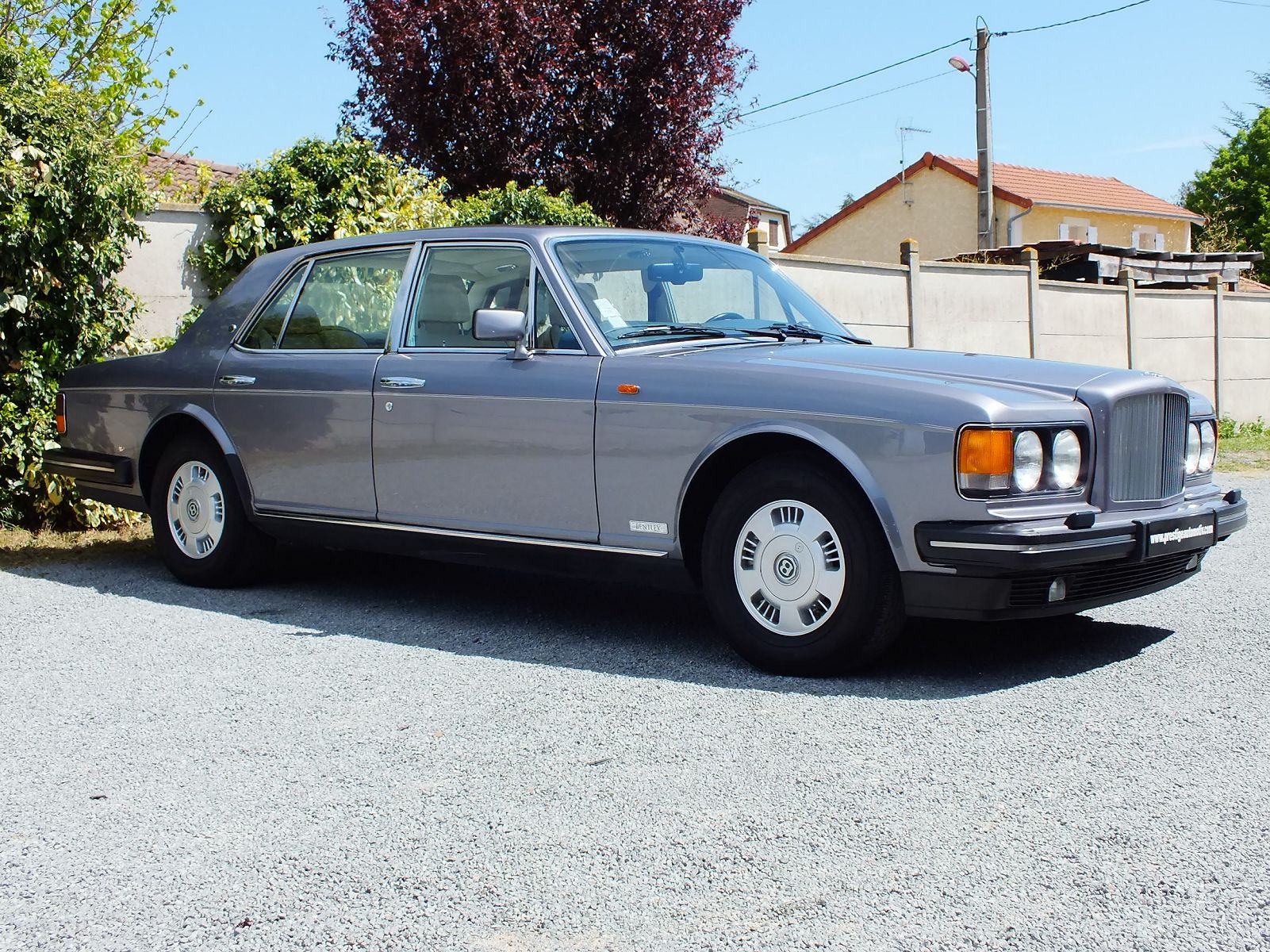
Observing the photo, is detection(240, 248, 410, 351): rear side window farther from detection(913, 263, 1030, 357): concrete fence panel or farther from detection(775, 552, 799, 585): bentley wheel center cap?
detection(913, 263, 1030, 357): concrete fence panel

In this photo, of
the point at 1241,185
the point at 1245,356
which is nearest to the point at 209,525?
the point at 1245,356

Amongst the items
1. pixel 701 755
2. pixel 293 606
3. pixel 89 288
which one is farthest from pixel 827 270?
pixel 701 755

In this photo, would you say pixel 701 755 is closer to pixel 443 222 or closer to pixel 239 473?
pixel 239 473

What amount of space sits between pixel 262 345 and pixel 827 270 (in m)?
6.66

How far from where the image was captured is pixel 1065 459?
4.57 metres

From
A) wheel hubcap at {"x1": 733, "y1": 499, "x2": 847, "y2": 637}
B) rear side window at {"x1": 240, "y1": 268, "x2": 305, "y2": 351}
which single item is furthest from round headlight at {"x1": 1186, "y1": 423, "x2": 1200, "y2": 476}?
rear side window at {"x1": 240, "y1": 268, "x2": 305, "y2": 351}

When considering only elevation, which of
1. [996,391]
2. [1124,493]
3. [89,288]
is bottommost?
[1124,493]

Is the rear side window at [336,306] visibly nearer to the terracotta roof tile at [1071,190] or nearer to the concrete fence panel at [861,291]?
the concrete fence panel at [861,291]

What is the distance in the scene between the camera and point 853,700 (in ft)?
14.8

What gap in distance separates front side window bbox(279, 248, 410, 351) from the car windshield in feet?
3.21

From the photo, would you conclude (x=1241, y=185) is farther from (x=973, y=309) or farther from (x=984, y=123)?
(x=973, y=309)

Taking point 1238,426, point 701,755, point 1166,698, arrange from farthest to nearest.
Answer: point 1238,426 → point 1166,698 → point 701,755

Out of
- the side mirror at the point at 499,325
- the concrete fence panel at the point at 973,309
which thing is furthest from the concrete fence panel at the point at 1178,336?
the side mirror at the point at 499,325

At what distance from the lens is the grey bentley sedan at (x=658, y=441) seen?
14.9ft
